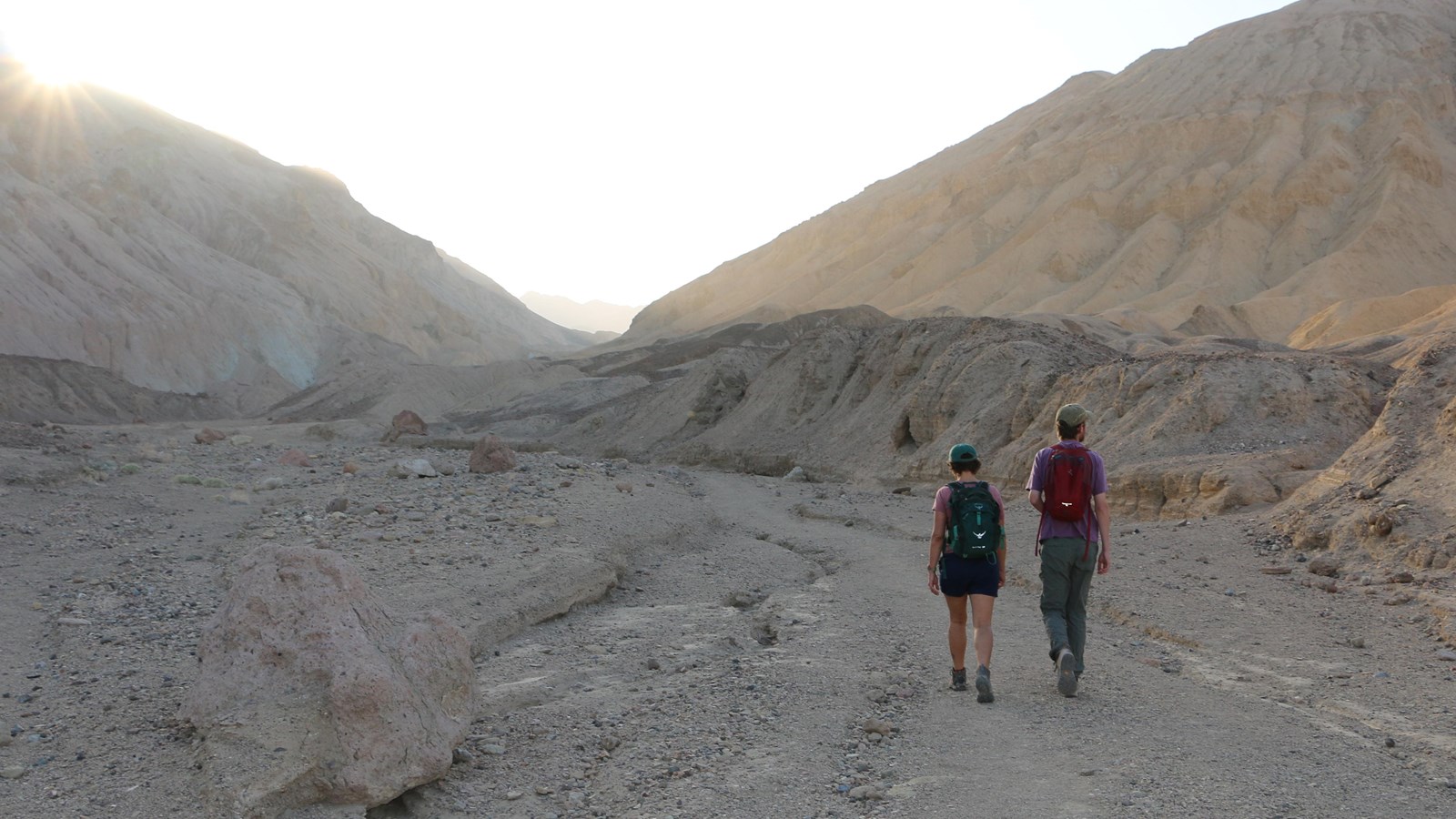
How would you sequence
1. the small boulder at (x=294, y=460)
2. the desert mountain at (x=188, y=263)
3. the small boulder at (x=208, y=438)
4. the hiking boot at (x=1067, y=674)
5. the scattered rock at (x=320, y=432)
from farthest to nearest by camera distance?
the desert mountain at (x=188, y=263) < the scattered rock at (x=320, y=432) < the small boulder at (x=208, y=438) < the small boulder at (x=294, y=460) < the hiking boot at (x=1067, y=674)

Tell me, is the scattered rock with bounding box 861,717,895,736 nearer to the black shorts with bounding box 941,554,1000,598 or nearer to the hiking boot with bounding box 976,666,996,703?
the hiking boot with bounding box 976,666,996,703

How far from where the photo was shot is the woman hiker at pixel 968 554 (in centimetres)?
638

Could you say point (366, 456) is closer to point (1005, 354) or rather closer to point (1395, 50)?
point (1005, 354)

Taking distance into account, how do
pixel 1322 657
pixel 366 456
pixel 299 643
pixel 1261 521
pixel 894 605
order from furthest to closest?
pixel 366 456 → pixel 1261 521 → pixel 894 605 → pixel 1322 657 → pixel 299 643

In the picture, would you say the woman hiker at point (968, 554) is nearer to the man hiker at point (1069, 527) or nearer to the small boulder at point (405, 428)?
the man hiker at point (1069, 527)

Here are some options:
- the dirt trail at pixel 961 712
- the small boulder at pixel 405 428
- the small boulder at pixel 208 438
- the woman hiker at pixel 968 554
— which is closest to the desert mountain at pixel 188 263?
the small boulder at pixel 208 438

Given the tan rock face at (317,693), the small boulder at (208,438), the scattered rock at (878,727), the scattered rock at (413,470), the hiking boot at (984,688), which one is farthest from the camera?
the small boulder at (208,438)

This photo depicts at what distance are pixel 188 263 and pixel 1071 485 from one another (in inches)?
2929

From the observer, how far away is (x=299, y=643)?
17.3 ft

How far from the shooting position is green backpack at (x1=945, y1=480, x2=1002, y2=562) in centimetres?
638

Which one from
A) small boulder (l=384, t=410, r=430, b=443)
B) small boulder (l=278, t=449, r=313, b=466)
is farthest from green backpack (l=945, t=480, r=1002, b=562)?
small boulder (l=384, t=410, r=430, b=443)

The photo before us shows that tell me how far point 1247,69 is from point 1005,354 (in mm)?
68384

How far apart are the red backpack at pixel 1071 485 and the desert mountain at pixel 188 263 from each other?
5381cm

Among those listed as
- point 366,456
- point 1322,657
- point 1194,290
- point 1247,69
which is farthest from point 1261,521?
point 1247,69
